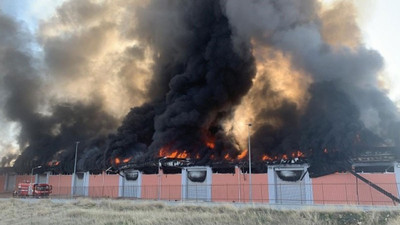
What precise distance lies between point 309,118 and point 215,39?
810 inches

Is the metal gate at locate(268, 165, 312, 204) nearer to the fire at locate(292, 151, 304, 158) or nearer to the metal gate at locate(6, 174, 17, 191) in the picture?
the fire at locate(292, 151, 304, 158)

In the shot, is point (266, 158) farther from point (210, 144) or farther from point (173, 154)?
point (210, 144)

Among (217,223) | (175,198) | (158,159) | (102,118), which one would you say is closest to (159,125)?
(158,159)

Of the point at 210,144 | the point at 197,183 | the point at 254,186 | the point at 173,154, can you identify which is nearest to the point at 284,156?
the point at 254,186

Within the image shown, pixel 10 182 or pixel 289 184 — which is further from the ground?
pixel 289 184

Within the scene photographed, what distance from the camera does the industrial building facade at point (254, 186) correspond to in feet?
119

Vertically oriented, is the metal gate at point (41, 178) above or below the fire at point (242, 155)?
below

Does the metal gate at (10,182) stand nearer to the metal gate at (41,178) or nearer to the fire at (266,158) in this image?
the metal gate at (41,178)

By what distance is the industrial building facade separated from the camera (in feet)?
119

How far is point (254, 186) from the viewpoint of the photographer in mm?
41844

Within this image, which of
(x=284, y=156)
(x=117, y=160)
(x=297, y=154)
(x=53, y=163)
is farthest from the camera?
(x=53, y=163)

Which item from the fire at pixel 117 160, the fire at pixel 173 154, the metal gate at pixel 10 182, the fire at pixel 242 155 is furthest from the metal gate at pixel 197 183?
the metal gate at pixel 10 182

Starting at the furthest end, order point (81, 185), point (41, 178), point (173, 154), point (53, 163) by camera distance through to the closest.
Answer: point (53, 163)
point (41, 178)
point (81, 185)
point (173, 154)

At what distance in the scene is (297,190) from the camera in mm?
39906
